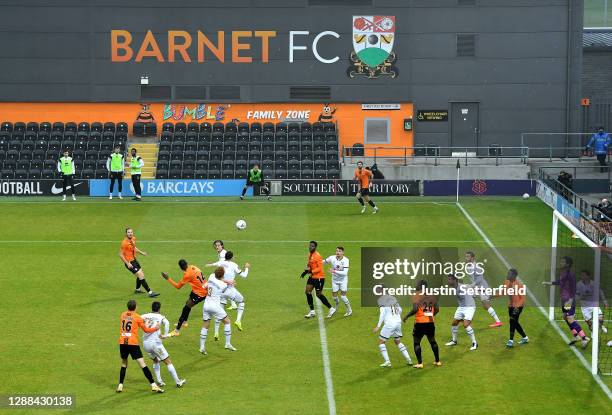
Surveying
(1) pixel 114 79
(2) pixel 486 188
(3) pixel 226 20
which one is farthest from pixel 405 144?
(1) pixel 114 79

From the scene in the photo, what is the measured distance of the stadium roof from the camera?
200 ft

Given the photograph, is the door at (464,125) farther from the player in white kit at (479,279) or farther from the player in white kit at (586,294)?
the player in white kit at (586,294)

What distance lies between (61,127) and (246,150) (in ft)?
31.5

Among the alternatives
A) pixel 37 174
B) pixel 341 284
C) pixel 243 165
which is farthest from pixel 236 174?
pixel 341 284

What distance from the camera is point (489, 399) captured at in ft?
75.8

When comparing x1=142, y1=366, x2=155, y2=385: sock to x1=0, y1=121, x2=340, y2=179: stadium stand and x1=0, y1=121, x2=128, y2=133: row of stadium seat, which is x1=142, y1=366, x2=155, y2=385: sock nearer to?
x1=0, y1=121, x2=340, y2=179: stadium stand

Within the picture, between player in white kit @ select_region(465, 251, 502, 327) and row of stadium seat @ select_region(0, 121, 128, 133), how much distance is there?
29453 millimetres

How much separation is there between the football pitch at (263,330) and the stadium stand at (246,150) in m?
6.07

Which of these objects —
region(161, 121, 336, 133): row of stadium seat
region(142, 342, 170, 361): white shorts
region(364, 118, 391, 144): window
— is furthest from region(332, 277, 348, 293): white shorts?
region(364, 118, 391, 144): window

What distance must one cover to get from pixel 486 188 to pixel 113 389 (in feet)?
94.7

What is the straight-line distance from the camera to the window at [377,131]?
5541 centimetres

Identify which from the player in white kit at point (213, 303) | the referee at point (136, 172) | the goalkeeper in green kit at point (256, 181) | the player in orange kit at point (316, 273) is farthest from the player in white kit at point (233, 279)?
the goalkeeper in green kit at point (256, 181)

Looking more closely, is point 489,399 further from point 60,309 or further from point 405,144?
point 405,144

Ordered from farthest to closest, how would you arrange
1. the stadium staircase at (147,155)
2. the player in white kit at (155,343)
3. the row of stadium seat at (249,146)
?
the row of stadium seat at (249,146)
the stadium staircase at (147,155)
the player in white kit at (155,343)
